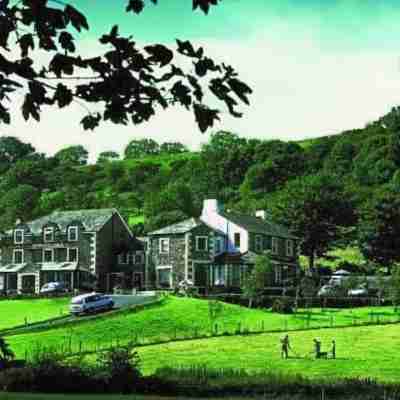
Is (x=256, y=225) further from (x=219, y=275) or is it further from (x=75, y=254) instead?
(x=75, y=254)

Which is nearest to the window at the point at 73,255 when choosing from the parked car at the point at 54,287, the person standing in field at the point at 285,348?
the parked car at the point at 54,287

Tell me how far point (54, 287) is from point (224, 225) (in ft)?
62.4

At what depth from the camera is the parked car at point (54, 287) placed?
84.0 m

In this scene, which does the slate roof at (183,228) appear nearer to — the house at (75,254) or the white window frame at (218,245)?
the white window frame at (218,245)

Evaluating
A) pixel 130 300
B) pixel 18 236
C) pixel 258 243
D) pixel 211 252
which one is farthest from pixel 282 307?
pixel 18 236

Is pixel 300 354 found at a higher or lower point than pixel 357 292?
lower

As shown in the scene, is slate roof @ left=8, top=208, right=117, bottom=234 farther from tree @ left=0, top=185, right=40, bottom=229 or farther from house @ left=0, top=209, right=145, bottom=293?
tree @ left=0, top=185, right=40, bottom=229

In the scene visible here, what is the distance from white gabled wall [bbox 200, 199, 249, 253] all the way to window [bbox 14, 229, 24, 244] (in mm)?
19446

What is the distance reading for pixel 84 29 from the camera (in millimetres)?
8039

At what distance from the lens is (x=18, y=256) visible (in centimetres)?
9656

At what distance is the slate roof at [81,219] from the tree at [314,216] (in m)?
25.1

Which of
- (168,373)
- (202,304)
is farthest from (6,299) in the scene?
(168,373)

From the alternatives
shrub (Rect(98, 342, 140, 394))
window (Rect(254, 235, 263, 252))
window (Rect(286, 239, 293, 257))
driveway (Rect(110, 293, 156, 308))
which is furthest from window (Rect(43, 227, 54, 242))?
shrub (Rect(98, 342, 140, 394))

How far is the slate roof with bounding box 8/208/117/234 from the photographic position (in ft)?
307
